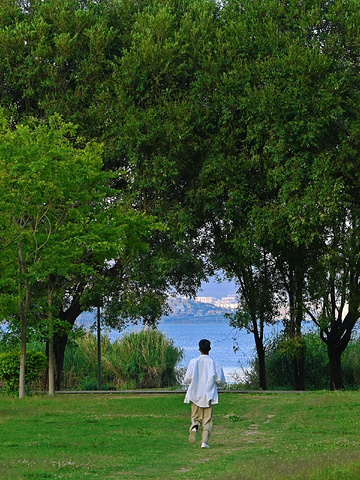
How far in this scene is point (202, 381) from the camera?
575 inches

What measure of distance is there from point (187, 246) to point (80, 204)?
15.0ft

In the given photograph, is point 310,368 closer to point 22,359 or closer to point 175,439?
point 22,359

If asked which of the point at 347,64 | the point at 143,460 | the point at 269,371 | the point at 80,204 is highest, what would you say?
the point at 347,64

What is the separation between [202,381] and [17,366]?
625 inches

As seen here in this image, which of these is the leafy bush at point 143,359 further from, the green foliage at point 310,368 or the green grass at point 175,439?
the green grass at point 175,439

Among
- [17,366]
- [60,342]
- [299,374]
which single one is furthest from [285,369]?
[17,366]

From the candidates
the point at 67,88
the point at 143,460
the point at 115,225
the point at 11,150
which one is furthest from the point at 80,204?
the point at 143,460

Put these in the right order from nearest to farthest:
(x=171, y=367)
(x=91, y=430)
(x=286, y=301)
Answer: (x=91, y=430) → (x=286, y=301) → (x=171, y=367)

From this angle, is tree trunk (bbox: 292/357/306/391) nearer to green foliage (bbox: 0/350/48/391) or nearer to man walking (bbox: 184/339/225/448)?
green foliage (bbox: 0/350/48/391)

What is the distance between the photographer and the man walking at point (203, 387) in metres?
14.5

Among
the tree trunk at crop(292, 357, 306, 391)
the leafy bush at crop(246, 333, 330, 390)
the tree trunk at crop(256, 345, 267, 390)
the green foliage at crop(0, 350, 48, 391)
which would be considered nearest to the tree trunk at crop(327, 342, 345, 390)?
the tree trunk at crop(292, 357, 306, 391)

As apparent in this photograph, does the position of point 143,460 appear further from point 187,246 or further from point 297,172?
point 187,246

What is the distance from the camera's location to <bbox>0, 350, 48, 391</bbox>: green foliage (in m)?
29.0

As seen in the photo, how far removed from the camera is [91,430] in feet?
57.0
